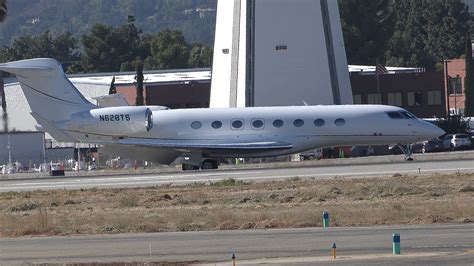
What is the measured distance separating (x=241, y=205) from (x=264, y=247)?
12010 mm

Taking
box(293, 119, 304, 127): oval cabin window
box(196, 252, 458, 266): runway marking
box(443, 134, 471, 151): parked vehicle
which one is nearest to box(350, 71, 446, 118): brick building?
box(443, 134, 471, 151): parked vehicle

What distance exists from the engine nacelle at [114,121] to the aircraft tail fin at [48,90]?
2.27 ft

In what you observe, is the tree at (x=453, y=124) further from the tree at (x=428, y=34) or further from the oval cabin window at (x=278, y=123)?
the tree at (x=428, y=34)

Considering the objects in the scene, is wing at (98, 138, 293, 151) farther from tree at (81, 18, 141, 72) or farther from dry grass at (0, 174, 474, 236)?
tree at (81, 18, 141, 72)

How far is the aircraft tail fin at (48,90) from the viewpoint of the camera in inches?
2579

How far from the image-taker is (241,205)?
3909cm

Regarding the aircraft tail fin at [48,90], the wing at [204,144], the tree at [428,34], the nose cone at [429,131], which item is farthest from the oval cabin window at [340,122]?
the tree at [428,34]

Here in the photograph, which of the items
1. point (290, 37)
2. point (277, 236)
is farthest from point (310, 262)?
point (290, 37)

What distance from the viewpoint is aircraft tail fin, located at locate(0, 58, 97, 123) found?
65.5m

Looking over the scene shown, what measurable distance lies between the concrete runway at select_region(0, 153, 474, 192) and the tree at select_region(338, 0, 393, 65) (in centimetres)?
7872

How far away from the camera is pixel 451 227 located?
29375 millimetres

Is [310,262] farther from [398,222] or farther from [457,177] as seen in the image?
[457,177]

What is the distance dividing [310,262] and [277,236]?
5.69 meters

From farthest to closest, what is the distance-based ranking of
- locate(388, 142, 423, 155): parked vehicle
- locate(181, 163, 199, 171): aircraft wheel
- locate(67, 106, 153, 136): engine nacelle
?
locate(388, 142, 423, 155): parked vehicle, locate(67, 106, 153, 136): engine nacelle, locate(181, 163, 199, 171): aircraft wheel
